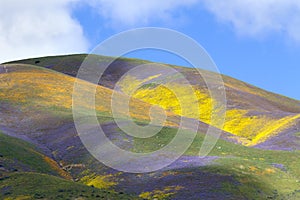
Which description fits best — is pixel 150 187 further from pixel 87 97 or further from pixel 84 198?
pixel 87 97

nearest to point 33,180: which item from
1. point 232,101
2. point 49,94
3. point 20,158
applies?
point 20,158

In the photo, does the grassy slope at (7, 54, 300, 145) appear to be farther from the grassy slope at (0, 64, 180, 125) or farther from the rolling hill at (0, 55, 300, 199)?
the grassy slope at (0, 64, 180, 125)

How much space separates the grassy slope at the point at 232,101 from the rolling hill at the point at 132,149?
0.30 m

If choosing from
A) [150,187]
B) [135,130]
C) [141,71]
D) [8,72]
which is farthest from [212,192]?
[141,71]

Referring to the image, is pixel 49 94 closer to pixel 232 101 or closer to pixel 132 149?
pixel 132 149

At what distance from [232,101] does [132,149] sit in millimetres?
69084

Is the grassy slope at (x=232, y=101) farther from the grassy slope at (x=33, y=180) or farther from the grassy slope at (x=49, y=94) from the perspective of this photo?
the grassy slope at (x=33, y=180)

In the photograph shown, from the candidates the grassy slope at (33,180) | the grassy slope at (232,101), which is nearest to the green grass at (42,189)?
the grassy slope at (33,180)

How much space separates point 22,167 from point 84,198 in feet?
52.7

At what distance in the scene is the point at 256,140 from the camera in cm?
10688

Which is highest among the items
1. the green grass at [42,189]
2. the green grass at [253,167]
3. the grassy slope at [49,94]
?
Result: the grassy slope at [49,94]

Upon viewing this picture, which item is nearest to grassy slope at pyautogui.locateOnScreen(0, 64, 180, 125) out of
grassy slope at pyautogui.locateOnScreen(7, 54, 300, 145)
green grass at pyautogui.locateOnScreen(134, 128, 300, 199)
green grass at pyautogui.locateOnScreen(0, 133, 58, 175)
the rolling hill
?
the rolling hill

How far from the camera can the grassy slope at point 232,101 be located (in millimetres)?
117569

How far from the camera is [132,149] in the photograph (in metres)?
75.2
